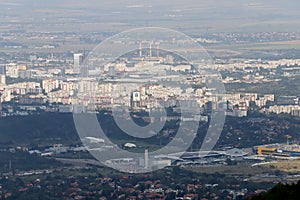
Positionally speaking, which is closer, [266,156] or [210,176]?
[210,176]

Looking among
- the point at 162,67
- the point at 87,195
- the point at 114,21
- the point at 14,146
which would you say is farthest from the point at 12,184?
the point at 114,21

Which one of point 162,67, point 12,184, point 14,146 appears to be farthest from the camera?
point 162,67

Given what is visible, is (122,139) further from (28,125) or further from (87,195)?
(87,195)

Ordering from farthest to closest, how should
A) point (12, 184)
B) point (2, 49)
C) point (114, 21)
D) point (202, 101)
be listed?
1. point (114, 21)
2. point (2, 49)
3. point (202, 101)
4. point (12, 184)

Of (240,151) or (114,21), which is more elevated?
(114,21)

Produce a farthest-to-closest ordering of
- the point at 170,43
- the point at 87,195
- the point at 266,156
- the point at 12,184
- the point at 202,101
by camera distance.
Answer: the point at 170,43 < the point at 202,101 < the point at 266,156 < the point at 12,184 < the point at 87,195

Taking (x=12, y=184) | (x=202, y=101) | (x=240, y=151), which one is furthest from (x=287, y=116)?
(x=12, y=184)

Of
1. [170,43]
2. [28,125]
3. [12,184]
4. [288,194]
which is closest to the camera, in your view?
[288,194]

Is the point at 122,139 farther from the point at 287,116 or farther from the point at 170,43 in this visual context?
the point at 170,43

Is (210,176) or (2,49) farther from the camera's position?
(2,49)
